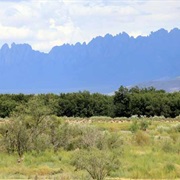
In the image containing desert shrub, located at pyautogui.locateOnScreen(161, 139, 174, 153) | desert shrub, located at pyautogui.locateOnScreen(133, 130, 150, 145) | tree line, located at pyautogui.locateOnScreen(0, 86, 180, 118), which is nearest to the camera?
desert shrub, located at pyautogui.locateOnScreen(161, 139, 174, 153)

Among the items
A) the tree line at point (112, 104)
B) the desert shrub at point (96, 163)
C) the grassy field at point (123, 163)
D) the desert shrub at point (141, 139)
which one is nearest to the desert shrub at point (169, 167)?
the grassy field at point (123, 163)

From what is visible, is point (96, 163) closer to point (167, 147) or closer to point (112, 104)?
point (167, 147)

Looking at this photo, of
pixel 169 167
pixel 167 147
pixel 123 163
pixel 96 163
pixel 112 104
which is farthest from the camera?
pixel 112 104

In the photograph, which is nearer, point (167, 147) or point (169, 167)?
point (169, 167)

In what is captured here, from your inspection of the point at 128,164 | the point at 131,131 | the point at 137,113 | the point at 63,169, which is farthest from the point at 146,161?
the point at 137,113

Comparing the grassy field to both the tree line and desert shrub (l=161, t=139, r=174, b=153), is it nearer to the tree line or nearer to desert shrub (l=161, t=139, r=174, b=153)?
desert shrub (l=161, t=139, r=174, b=153)

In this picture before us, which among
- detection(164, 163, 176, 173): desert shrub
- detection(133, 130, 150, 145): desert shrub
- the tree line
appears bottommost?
detection(164, 163, 176, 173): desert shrub

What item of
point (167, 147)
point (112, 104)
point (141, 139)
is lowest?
point (167, 147)

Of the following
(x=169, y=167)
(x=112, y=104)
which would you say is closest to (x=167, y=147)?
(x=169, y=167)

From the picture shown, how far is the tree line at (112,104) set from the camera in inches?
2406

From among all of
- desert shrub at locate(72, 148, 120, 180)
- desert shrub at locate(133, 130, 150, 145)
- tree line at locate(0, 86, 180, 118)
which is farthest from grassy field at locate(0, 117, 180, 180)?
tree line at locate(0, 86, 180, 118)

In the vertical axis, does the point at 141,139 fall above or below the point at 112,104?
below

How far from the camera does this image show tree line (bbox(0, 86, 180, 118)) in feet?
201

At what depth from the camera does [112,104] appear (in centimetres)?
6506
